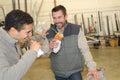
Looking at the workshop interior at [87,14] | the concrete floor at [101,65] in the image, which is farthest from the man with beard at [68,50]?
the workshop interior at [87,14]

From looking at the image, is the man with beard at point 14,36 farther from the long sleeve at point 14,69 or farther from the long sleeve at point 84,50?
the long sleeve at point 84,50

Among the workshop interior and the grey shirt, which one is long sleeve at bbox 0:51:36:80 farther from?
the workshop interior

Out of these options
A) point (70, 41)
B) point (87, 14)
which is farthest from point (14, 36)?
point (87, 14)

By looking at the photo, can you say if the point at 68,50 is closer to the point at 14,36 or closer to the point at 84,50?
the point at 84,50

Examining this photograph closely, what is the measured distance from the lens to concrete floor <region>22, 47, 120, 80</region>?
5.20 m

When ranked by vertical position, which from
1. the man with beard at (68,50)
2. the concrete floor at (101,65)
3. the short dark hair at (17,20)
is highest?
the short dark hair at (17,20)

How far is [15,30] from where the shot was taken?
5.74 feet

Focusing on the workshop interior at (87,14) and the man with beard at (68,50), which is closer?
the man with beard at (68,50)

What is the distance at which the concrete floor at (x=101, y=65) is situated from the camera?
5.20 meters

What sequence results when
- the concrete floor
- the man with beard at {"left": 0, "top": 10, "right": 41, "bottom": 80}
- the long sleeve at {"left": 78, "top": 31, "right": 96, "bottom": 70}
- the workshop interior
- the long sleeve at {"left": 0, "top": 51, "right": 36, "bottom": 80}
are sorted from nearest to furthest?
the long sleeve at {"left": 0, "top": 51, "right": 36, "bottom": 80} < the man with beard at {"left": 0, "top": 10, "right": 41, "bottom": 80} < the long sleeve at {"left": 78, "top": 31, "right": 96, "bottom": 70} < the concrete floor < the workshop interior

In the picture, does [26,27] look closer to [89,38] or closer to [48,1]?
[89,38]

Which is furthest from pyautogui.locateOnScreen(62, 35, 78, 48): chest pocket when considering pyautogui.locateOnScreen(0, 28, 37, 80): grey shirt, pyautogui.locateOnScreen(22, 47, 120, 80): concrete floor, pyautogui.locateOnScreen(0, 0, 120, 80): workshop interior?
pyautogui.locateOnScreen(0, 0, 120, 80): workshop interior

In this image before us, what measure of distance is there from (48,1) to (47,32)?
17.3 feet

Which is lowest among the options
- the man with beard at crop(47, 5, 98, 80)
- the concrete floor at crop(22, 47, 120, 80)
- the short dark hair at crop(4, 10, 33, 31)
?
→ the concrete floor at crop(22, 47, 120, 80)
